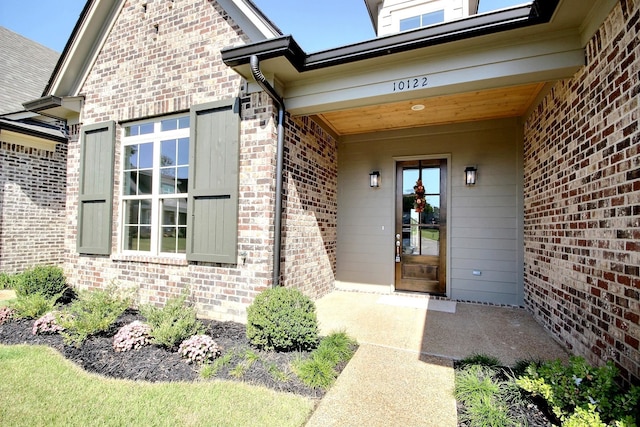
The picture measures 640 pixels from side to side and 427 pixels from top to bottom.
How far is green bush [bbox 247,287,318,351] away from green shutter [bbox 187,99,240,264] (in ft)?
3.48

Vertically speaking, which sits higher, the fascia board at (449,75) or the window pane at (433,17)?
the window pane at (433,17)

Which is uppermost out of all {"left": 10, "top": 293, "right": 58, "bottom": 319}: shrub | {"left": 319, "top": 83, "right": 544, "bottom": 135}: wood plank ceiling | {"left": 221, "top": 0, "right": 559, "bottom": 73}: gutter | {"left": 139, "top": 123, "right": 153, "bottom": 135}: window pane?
{"left": 221, "top": 0, "right": 559, "bottom": 73}: gutter

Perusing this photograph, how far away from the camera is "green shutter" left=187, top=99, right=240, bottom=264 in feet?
13.4

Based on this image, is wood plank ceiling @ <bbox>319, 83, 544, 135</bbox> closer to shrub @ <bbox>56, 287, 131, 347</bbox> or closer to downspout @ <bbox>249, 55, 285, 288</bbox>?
downspout @ <bbox>249, 55, 285, 288</bbox>

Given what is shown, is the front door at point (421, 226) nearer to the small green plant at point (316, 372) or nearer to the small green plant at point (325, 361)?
the small green plant at point (325, 361)

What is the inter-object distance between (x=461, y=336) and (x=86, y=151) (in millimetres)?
6503

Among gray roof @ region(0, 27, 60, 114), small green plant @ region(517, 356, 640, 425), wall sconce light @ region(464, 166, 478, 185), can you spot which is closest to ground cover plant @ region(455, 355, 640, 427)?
small green plant @ region(517, 356, 640, 425)

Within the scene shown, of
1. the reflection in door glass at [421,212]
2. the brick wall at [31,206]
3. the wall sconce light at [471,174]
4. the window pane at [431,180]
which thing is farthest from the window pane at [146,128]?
the wall sconce light at [471,174]

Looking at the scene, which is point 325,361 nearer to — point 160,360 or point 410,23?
point 160,360

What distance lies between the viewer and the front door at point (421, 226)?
216 inches

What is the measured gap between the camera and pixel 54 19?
8.41 meters

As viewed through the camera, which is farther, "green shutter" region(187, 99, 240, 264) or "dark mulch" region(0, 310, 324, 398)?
"green shutter" region(187, 99, 240, 264)

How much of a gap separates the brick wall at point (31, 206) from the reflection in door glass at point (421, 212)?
8137 mm

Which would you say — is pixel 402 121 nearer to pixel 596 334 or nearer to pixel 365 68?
pixel 365 68
